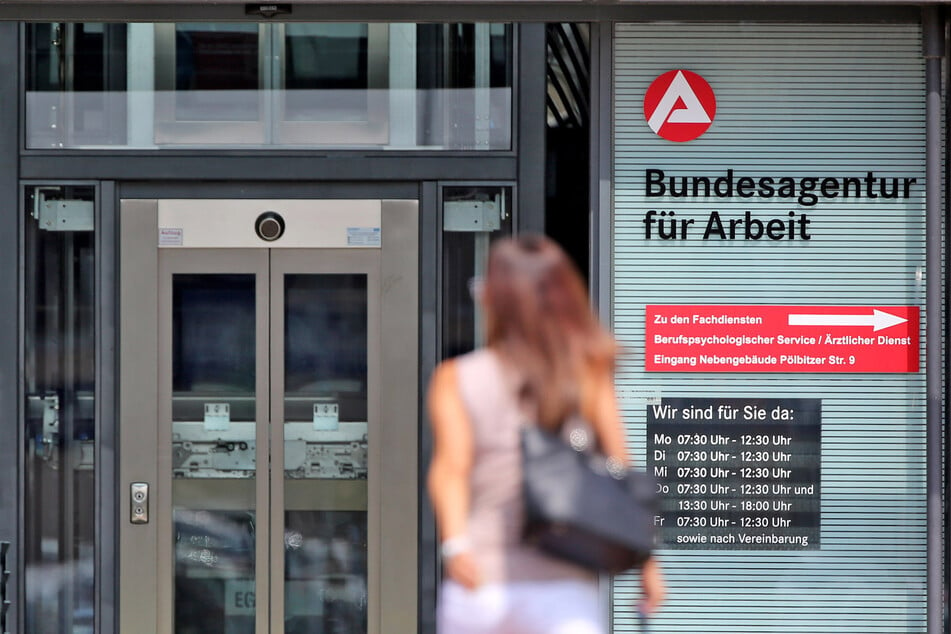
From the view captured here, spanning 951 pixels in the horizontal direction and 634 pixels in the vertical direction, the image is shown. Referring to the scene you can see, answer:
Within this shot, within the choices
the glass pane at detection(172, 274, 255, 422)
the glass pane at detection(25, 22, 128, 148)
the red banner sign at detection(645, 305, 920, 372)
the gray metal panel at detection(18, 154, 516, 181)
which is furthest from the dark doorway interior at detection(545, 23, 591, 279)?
the glass pane at detection(25, 22, 128, 148)

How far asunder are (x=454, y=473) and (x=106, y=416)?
3.61 metres

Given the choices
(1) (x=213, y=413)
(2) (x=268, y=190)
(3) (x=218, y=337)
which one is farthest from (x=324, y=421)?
(2) (x=268, y=190)

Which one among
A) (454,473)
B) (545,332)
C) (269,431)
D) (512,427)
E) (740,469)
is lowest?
(740,469)

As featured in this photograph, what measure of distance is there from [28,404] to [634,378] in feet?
9.98

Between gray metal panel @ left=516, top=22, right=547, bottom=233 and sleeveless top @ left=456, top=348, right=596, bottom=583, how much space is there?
309 centimetres

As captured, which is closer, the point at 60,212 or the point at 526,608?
the point at 526,608

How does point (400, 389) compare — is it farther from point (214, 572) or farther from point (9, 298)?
point (9, 298)

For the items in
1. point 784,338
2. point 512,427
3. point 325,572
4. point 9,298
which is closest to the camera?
point 512,427

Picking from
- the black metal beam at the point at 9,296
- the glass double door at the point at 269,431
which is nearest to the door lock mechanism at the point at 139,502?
the glass double door at the point at 269,431

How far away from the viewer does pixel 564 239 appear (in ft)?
20.2

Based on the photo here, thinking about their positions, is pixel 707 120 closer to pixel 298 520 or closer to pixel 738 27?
pixel 738 27

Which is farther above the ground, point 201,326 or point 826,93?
point 826,93

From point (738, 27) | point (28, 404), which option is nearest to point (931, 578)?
point (738, 27)

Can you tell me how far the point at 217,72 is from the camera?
6238 mm
